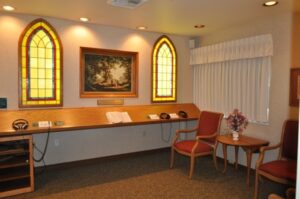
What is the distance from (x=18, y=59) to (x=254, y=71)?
3.70 metres

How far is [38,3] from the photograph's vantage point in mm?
3039

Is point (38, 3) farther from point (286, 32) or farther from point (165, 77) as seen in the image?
point (286, 32)

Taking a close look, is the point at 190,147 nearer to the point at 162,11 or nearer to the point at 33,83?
the point at 162,11

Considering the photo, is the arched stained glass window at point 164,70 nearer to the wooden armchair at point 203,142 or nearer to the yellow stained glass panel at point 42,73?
the wooden armchair at point 203,142

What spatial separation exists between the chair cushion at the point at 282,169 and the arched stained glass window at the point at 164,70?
243 cm

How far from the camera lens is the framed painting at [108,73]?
4.09m

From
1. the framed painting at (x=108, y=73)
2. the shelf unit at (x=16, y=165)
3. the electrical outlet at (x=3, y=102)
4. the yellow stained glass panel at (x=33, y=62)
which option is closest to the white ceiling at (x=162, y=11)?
the framed painting at (x=108, y=73)

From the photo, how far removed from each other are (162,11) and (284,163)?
2.59 meters

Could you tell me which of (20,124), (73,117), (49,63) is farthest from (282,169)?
(49,63)

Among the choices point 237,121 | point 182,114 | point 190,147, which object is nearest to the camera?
point 237,121

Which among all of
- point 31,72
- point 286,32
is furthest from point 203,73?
point 31,72

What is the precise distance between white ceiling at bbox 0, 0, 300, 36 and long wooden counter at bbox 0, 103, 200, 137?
1492 millimetres

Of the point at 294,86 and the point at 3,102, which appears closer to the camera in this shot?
the point at 294,86

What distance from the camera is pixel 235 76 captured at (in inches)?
161
